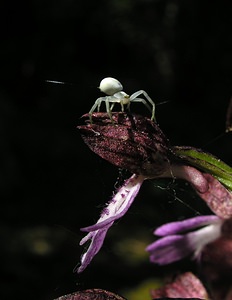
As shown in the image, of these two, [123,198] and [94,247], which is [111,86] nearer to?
[123,198]

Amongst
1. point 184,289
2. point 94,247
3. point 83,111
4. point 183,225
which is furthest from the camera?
point 83,111

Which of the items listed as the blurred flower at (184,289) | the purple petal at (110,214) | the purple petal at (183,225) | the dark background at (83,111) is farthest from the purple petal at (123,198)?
the dark background at (83,111)

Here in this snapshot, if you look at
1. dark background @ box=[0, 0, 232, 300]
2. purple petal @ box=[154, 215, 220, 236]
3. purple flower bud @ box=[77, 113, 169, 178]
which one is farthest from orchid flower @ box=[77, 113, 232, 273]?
dark background @ box=[0, 0, 232, 300]

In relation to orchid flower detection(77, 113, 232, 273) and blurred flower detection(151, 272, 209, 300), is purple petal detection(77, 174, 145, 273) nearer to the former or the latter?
orchid flower detection(77, 113, 232, 273)

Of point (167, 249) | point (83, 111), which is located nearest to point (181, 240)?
point (167, 249)

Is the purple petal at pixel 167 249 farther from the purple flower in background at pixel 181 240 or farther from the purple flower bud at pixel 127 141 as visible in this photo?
the purple flower bud at pixel 127 141

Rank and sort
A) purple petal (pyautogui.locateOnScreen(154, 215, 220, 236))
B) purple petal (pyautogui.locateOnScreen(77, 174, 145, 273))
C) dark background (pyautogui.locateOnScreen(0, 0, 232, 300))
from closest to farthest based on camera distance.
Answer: purple petal (pyautogui.locateOnScreen(77, 174, 145, 273)), purple petal (pyautogui.locateOnScreen(154, 215, 220, 236)), dark background (pyautogui.locateOnScreen(0, 0, 232, 300))

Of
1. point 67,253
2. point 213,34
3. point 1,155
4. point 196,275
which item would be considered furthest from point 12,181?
point 196,275
